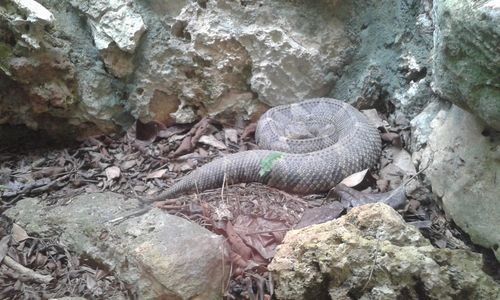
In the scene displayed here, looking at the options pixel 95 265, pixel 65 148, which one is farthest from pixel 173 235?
pixel 65 148

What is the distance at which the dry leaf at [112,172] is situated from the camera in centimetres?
394

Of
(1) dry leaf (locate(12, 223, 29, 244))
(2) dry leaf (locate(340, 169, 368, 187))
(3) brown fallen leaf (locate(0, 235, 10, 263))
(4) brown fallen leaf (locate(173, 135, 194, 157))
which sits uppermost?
(2) dry leaf (locate(340, 169, 368, 187))

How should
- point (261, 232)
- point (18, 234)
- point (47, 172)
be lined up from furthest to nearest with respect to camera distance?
point (47, 172), point (18, 234), point (261, 232)

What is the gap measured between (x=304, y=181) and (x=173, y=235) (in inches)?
54.4

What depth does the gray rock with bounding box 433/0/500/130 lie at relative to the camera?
2373 millimetres

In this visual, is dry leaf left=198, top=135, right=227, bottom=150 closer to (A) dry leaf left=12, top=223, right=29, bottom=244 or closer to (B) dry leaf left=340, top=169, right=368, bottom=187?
(B) dry leaf left=340, top=169, right=368, bottom=187

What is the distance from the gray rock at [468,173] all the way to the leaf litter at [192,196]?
0.42 ft

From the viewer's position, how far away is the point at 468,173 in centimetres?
296

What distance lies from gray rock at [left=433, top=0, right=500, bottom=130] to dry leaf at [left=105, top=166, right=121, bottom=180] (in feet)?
8.05

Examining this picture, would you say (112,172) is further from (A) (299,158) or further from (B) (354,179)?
(B) (354,179)

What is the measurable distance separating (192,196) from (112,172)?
79 cm

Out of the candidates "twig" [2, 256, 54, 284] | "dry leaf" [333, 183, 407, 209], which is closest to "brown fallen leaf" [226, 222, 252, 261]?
"dry leaf" [333, 183, 407, 209]

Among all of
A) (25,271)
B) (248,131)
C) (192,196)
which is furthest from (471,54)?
(25,271)

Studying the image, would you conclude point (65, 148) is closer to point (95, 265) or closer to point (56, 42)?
point (56, 42)
